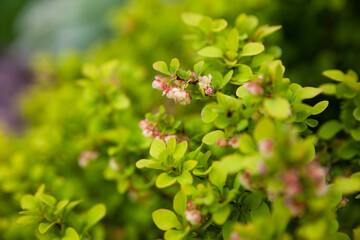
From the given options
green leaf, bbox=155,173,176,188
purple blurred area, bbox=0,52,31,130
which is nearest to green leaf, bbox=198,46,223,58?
green leaf, bbox=155,173,176,188

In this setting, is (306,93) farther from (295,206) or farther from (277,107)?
(295,206)

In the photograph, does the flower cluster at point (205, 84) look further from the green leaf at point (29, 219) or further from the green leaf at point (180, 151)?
the green leaf at point (29, 219)

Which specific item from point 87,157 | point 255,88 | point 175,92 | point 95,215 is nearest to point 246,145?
point 255,88

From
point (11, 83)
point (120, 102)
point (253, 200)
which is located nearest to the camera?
point (253, 200)

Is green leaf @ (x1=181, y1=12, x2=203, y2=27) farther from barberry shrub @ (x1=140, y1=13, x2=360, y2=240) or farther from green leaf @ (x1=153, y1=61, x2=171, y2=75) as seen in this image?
green leaf @ (x1=153, y1=61, x2=171, y2=75)

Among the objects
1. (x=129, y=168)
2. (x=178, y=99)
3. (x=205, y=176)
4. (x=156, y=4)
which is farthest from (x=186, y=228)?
(x=156, y=4)

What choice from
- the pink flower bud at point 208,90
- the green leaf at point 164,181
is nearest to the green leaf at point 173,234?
the green leaf at point 164,181

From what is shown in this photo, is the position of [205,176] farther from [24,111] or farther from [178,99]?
[24,111]
